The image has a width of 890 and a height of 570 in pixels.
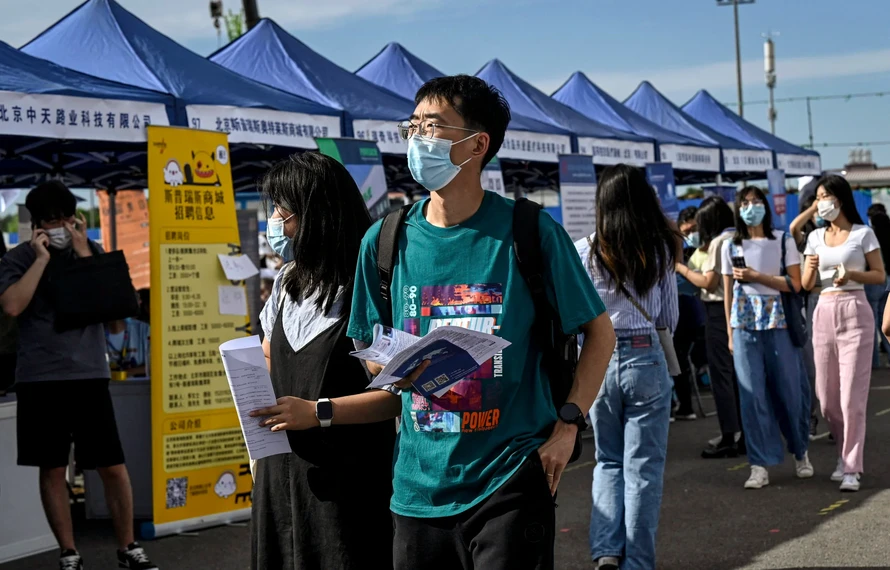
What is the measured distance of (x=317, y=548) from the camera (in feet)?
10.8

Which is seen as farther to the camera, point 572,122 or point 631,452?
point 572,122

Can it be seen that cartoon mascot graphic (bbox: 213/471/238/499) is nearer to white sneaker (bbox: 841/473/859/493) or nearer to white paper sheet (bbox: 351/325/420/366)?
white sneaker (bbox: 841/473/859/493)

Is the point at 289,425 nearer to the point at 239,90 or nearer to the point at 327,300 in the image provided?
the point at 327,300

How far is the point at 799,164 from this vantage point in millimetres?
23969

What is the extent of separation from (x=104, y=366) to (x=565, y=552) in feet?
9.01

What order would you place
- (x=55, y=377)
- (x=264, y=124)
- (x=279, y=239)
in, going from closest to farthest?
(x=279, y=239), (x=55, y=377), (x=264, y=124)

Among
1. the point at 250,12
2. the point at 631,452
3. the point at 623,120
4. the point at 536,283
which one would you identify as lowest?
the point at 631,452

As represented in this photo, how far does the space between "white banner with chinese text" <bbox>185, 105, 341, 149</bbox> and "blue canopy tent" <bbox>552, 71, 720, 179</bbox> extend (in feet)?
26.7

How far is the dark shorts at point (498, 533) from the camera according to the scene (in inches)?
107

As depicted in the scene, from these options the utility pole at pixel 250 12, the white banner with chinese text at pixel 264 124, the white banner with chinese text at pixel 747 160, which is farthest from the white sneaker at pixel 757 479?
the white banner with chinese text at pixel 747 160

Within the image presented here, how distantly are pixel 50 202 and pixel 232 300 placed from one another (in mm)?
1698

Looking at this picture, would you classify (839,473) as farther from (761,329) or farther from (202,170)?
(202,170)

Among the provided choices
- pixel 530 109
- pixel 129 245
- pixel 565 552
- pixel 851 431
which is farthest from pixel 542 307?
pixel 530 109

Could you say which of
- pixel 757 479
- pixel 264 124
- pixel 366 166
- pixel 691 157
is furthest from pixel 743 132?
pixel 757 479
